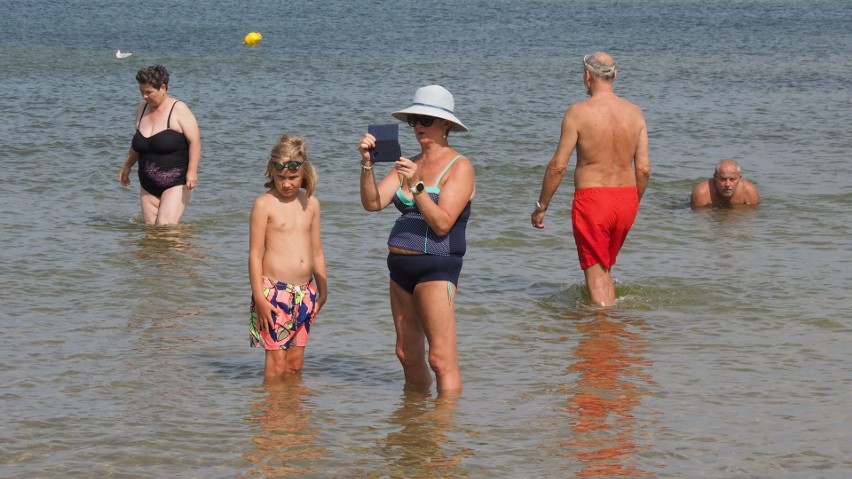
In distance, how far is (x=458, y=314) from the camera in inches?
337

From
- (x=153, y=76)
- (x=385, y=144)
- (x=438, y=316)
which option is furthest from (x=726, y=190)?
(x=385, y=144)

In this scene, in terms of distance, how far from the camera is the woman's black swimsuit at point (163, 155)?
1005 cm

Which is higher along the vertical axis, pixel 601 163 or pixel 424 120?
pixel 424 120

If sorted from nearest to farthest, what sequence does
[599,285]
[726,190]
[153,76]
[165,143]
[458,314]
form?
[599,285] → [458,314] → [153,76] → [165,143] → [726,190]

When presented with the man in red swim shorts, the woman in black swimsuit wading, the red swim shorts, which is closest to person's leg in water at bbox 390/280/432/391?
the man in red swim shorts

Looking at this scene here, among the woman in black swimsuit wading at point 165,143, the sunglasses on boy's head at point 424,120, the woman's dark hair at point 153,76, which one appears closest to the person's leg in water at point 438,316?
the sunglasses on boy's head at point 424,120

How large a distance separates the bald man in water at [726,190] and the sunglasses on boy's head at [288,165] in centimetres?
723

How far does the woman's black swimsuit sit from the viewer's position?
10.1 meters

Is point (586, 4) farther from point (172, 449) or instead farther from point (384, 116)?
point (172, 449)

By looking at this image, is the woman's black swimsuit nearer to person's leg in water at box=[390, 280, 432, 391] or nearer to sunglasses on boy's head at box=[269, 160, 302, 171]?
sunglasses on boy's head at box=[269, 160, 302, 171]

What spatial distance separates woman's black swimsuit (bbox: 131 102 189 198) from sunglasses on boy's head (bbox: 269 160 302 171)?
4297mm

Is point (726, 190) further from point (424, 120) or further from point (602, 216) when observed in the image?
point (424, 120)

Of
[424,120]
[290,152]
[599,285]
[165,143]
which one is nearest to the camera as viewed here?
[424,120]

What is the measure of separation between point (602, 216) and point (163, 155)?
398 centimetres
